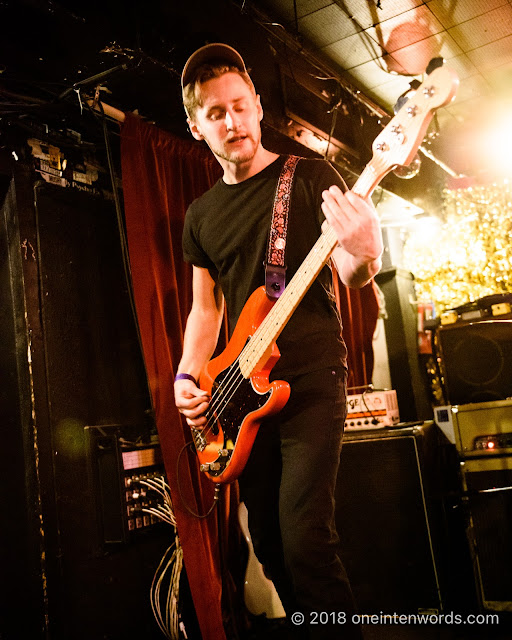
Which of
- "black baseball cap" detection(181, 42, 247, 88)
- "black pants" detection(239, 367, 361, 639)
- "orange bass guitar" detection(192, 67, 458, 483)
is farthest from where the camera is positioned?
"black baseball cap" detection(181, 42, 247, 88)

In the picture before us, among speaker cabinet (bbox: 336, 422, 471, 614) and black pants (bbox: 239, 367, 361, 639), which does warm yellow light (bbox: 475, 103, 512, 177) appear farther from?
black pants (bbox: 239, 367, 361, 639)

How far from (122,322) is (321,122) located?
210cm

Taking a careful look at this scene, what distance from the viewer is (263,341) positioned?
5.96ft

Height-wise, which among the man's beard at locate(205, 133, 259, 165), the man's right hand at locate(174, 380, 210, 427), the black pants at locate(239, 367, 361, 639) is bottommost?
the black pants at locate(239, 367, 361, 639)

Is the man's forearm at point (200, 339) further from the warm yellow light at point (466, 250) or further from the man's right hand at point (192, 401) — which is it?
the warm yellow light at point (466, 250)

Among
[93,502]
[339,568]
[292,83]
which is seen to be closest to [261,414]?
[339,568]

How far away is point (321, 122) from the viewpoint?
4.20 meters

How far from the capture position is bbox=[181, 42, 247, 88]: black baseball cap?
2.16 m

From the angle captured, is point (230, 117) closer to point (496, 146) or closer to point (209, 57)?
point (209, 57)

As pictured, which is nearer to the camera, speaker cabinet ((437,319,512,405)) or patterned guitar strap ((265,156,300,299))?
patterned guitar strap ((265,156,300,299))

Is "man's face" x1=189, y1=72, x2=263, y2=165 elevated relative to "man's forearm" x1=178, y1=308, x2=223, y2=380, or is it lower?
elevated

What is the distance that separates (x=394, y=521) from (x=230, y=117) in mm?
2322

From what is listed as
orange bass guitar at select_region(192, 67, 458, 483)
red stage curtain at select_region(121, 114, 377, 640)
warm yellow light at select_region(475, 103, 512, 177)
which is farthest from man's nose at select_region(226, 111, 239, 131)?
warm yellow light at select_region(475, 103, 512, 177)

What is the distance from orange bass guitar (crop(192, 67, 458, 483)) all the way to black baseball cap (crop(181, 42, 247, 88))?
0.77m
